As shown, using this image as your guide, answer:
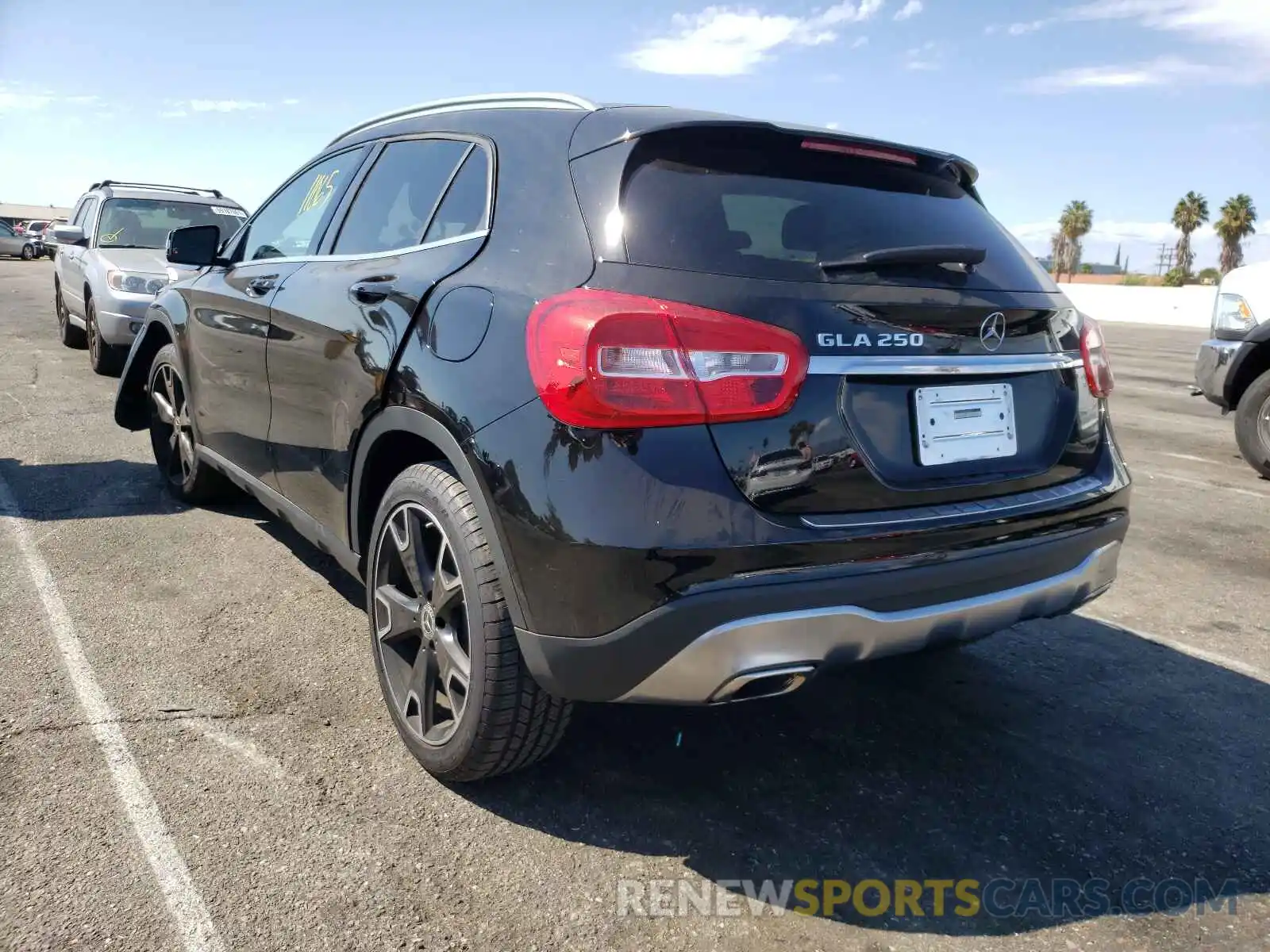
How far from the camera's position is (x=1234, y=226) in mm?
74312

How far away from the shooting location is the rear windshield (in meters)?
2.34

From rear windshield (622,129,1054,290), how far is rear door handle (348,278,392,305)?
89cm

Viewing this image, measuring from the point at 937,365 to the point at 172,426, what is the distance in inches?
163

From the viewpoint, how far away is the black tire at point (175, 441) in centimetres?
500

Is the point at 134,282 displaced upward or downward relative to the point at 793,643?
upward

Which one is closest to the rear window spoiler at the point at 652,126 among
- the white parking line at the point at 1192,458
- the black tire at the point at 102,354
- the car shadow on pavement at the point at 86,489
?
the car shadow on pavement at the point at 86,489

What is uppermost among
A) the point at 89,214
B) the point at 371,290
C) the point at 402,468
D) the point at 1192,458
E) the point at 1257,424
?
the point at 89,214

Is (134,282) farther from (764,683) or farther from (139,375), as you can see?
(764,683)

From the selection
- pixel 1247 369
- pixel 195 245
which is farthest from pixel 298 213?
pixel 1247 369

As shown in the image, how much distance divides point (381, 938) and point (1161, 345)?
74.3 feet

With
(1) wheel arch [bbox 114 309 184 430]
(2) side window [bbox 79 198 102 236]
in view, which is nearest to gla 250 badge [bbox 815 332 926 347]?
(1) wheel arch [bbox 114 309 184 430]

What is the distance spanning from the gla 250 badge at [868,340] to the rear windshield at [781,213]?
0.15 meters

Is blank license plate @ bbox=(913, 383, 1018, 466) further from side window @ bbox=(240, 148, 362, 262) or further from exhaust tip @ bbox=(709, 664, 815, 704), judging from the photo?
side window @ bbox=(240, 148, 362, 262)

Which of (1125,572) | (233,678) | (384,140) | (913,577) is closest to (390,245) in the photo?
(384,140)
